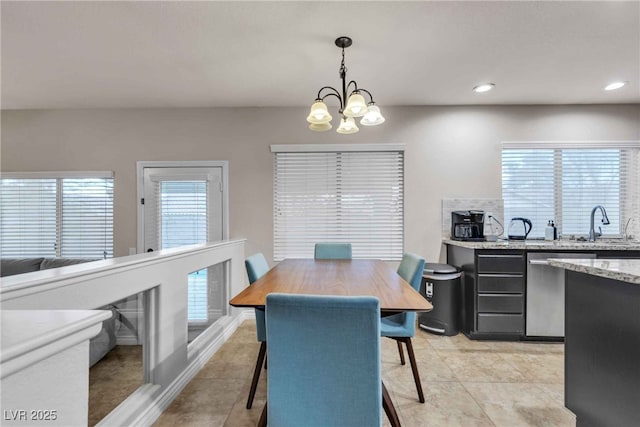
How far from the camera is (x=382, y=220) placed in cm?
352

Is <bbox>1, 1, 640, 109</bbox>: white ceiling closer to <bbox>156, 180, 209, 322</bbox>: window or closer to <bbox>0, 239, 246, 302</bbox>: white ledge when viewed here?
<bbox>156, 180, 209, 322</bbox>: window

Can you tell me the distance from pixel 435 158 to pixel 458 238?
1.00 m

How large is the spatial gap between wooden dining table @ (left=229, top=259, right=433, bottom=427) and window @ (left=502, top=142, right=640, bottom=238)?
2358mm

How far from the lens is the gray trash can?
2.96 meters

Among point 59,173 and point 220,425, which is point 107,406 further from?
point 59,173

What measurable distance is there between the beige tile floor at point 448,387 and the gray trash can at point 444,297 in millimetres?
180

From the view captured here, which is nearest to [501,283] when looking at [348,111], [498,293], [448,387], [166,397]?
[498,293]

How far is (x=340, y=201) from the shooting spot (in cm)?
353

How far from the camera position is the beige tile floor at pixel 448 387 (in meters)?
1.77

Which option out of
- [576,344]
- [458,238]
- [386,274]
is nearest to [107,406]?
[386,274]

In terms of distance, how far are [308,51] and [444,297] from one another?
2.67 meters

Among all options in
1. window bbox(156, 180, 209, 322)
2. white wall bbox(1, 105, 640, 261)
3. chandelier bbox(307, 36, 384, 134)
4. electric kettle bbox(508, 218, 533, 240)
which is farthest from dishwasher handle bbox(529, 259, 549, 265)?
window bbox(156, 180, 209, 322)

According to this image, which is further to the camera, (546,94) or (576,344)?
(546,94)

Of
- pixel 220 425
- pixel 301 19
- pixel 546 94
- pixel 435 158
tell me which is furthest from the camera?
pixel 435 158
